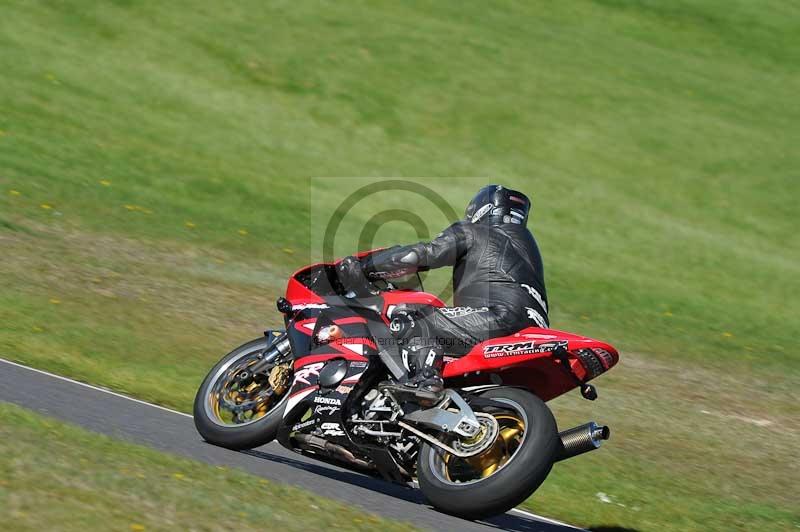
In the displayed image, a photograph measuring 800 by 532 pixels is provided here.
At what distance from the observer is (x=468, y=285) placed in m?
7.26

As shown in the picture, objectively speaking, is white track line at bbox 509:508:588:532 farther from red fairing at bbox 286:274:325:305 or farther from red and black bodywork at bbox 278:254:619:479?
red fairing at bbox 286:274:325:305

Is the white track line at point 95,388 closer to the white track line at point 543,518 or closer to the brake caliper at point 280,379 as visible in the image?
the brake caliper at point 280,379

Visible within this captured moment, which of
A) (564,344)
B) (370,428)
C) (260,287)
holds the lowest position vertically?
(260,287)

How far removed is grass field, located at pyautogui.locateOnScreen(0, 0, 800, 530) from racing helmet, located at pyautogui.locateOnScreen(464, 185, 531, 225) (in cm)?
228

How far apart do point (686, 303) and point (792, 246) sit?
16.9 ft

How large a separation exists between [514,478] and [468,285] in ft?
4.81

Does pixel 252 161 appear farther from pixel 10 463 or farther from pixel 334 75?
pixel 10 463

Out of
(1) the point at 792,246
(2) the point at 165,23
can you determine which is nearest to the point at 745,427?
(1) the point at 792,246

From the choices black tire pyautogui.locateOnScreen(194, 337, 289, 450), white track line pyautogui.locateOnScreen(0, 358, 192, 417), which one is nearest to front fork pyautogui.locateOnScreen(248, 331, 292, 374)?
black tire pyautogui.locateOnScreen(194, 337, 289, 450)

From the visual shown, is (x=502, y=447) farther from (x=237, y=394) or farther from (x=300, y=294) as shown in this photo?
(x=237, y=394)

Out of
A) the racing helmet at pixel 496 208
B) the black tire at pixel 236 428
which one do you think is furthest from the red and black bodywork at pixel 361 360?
the racing helmet at pixel 496 208

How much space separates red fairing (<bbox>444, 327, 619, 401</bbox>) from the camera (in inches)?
264

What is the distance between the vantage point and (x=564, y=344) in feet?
21.8

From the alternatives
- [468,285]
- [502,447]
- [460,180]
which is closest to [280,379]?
[468,285]
